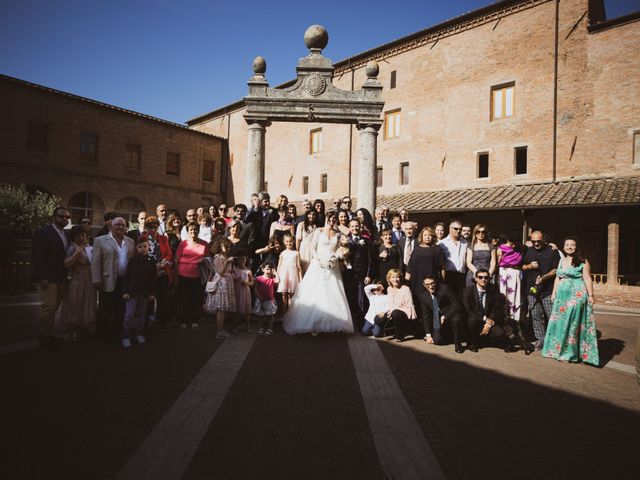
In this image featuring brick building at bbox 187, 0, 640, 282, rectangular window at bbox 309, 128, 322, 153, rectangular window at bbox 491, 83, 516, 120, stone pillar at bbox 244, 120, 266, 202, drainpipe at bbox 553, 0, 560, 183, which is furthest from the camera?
rectangular window at bbox 309, 128, 322, 153

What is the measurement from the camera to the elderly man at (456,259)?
7277mm

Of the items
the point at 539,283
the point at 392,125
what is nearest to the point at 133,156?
the point at 392,125

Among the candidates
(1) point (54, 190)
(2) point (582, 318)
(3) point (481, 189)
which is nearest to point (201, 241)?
(2) point (582, 318)

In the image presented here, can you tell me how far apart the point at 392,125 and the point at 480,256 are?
18.9m

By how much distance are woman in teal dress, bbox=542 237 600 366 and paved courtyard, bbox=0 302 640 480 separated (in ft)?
1.14

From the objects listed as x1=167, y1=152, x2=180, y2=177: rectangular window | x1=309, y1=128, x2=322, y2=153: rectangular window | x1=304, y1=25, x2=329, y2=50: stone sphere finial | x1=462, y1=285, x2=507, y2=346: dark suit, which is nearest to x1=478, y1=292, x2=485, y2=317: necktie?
x1=462, y1=285, x2=507, y2=346: dark suit

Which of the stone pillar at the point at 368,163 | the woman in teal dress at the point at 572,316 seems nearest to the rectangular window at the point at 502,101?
the stone pillar at the point at 368,163

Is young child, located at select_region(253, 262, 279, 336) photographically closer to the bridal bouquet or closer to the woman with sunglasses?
the bridal bouquet

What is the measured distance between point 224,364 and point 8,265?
10684 millimetres

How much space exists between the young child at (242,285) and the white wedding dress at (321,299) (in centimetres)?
74

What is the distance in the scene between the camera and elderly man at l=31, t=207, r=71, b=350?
5879 mm

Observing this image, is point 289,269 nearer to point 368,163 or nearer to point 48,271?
point 48,271

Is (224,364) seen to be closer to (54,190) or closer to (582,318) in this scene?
(582,318)

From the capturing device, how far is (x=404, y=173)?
2405 cm
